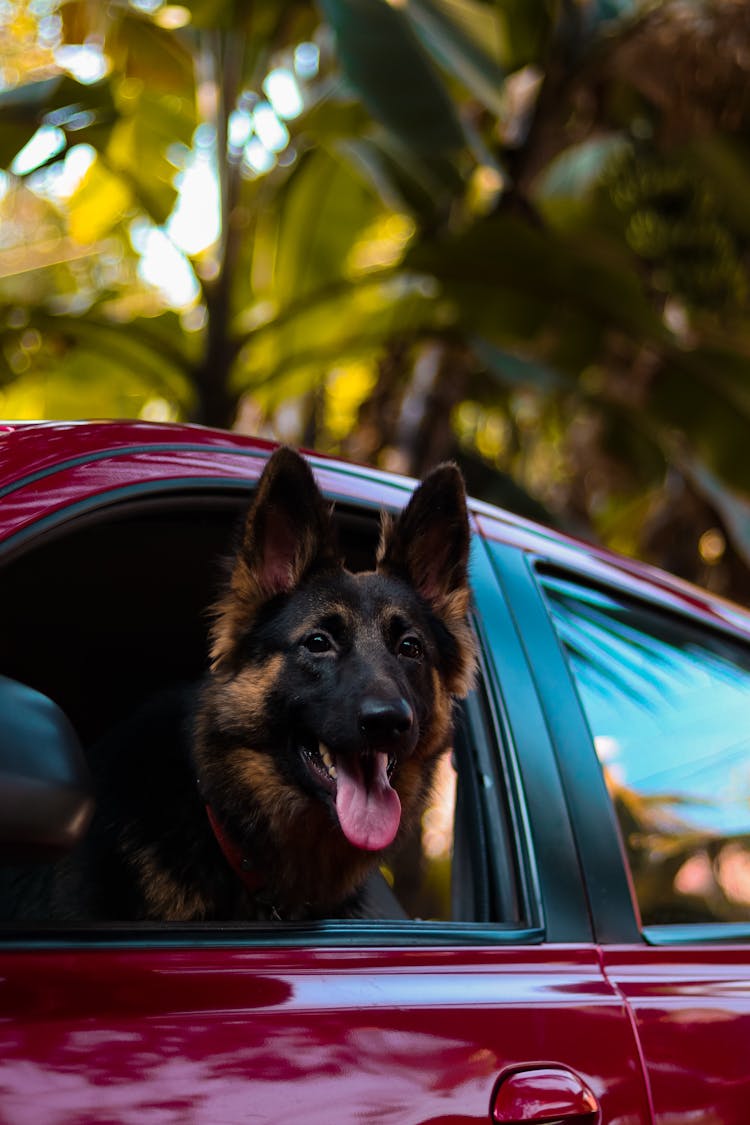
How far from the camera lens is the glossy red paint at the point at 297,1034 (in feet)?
4.45

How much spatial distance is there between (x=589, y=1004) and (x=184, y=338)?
5.20 meters

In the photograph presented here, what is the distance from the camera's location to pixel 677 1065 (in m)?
1.87

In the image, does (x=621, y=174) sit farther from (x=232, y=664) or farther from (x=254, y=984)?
(x=254, y=984)

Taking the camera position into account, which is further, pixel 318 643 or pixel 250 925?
pixel 318 643

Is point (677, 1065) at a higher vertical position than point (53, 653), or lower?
lower

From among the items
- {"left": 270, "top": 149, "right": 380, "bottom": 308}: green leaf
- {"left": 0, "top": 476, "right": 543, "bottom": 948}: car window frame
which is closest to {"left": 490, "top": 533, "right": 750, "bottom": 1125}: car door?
{"left": 0, "top": 476, "right": 543, "bottom": 948}: car window frame

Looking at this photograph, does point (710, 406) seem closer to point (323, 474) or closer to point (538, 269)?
point (538, 269)

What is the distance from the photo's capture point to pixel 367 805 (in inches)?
82.2

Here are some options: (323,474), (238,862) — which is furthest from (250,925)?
(323,474)

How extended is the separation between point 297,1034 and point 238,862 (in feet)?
2.01

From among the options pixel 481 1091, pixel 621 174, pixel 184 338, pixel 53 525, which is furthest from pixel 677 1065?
pixel 621 174

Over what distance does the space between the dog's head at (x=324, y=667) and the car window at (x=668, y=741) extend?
250mm

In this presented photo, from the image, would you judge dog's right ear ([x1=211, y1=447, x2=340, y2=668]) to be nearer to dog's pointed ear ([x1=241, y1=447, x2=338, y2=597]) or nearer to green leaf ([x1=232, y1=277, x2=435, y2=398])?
dog's pointed ear ([x1=241, y1=447, x2=338, y2=597])

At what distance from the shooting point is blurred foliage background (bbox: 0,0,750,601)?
5559 mm
